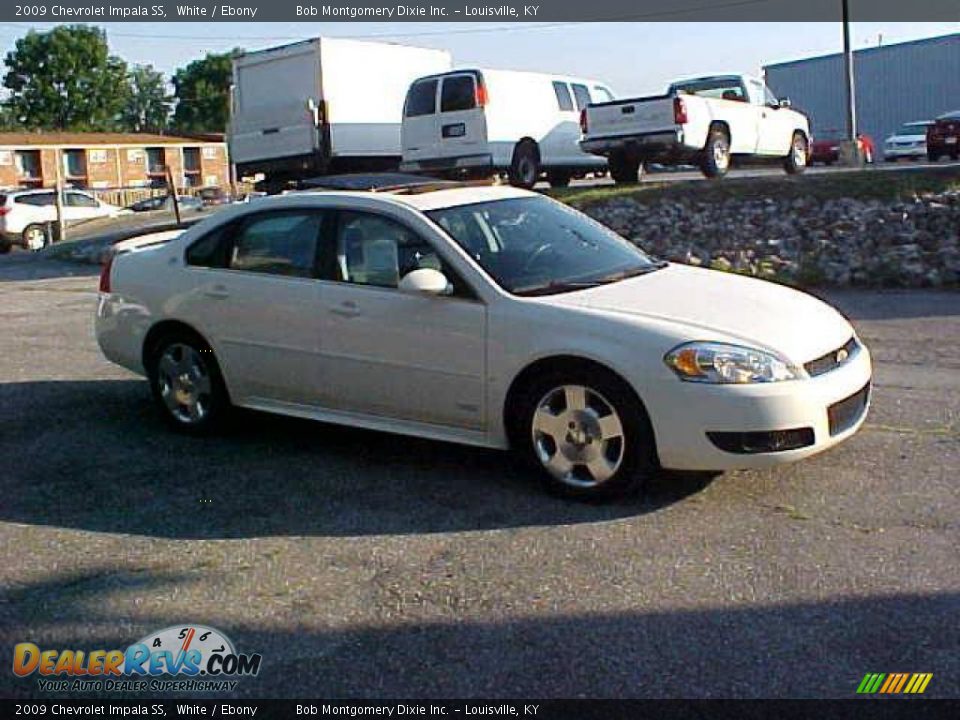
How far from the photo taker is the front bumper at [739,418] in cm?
484

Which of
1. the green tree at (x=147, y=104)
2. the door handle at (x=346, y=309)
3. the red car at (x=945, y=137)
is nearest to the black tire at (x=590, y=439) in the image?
the door handle at (x=346, y=309)

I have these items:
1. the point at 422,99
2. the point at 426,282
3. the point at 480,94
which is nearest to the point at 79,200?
the point at 422,99

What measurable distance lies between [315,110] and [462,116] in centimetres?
270

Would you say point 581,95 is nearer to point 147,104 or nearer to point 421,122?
point 421,122

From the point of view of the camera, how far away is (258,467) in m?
6.01

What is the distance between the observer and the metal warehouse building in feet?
156

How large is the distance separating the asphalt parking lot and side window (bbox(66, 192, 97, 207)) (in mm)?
24357

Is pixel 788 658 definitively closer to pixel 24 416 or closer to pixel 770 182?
pixel 24 416

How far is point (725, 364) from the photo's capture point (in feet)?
16.0

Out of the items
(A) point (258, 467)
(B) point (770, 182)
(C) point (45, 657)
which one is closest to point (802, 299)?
(A) point (258, 467)

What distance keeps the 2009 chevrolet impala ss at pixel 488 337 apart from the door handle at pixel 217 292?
23mm

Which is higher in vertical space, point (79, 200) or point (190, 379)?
point (79, 200)

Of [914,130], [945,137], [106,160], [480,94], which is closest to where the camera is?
[480,94]
